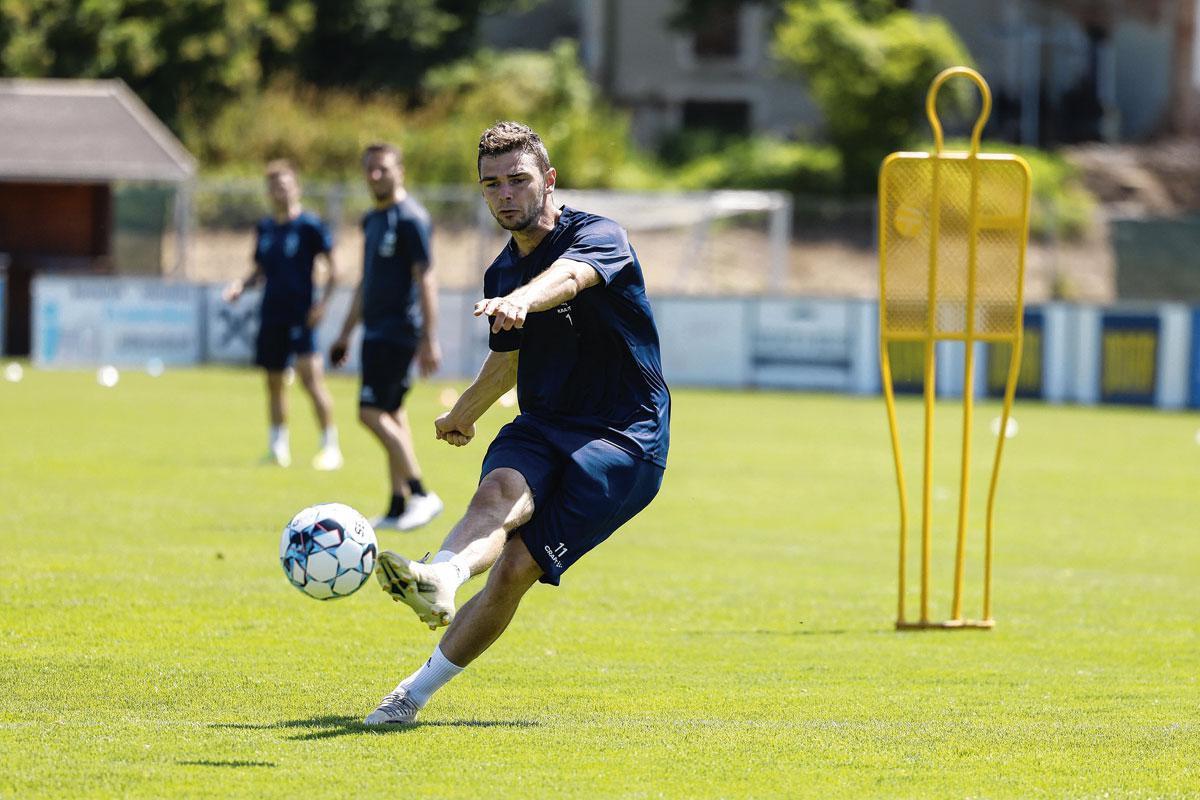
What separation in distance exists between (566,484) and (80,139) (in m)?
30.0

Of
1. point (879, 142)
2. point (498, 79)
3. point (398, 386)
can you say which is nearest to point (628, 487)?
point (398, 386)

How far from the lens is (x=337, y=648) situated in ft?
26.1

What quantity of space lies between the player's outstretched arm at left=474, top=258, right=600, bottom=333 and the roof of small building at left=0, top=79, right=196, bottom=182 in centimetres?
2885

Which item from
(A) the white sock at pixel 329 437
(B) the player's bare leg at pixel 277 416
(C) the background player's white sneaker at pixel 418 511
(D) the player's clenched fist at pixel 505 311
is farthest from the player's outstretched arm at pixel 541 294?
(A) the white sock at pixel 329 437

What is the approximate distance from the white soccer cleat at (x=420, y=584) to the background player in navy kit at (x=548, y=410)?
0.97 feet

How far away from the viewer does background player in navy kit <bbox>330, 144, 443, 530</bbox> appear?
11.9 metres

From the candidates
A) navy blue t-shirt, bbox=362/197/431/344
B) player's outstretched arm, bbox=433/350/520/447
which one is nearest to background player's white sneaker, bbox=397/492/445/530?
navy blue t-shirt, bbox=362/197/431/344

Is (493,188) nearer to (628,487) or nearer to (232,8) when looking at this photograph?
(628,487)

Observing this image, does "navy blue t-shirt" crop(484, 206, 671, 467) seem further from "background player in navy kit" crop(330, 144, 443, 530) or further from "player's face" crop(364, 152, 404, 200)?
"background player in navy kit" crop(330, 144, 443, 530)

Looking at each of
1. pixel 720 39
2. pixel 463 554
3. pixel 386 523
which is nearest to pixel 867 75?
pixel 720 39

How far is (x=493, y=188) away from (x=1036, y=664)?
354cm

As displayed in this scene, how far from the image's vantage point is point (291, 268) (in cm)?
1485

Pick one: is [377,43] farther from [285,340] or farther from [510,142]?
[510,142]

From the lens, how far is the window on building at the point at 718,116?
50.0 m
